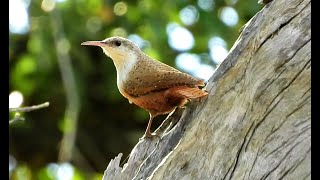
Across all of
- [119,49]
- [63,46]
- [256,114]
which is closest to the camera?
[256,114]

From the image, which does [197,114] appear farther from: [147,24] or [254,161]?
[147,24]

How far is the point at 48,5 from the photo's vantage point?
626 centimetres

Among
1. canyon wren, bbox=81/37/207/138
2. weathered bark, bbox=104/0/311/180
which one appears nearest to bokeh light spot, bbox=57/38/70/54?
canyon wren, bbox=81/37/207/138

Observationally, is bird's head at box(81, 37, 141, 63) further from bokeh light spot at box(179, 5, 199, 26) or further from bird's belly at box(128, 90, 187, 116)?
bokeh light spot at box(179, 5, 199, 26)

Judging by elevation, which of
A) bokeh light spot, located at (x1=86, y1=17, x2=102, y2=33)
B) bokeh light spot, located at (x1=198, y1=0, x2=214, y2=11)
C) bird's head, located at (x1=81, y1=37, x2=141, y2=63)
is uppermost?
bokeh light spot, located at (x1=198, y1=0, x2=214, y2=11)

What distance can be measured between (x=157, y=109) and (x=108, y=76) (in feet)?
10.2

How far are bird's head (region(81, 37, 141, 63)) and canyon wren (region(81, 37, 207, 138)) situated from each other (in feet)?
0.11

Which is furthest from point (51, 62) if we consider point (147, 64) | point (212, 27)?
point (147, 64)

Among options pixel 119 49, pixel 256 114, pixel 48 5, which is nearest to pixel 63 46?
pixel 48 5

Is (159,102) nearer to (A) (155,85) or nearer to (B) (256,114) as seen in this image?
(A) (155,85)

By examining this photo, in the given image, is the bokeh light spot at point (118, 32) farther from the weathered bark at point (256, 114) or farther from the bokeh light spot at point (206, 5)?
the weathered bark at point (256, 114)

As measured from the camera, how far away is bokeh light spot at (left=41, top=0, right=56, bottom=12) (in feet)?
20.4

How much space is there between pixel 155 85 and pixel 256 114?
1.38 feet

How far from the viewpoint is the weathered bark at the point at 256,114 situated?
10.9 ft
